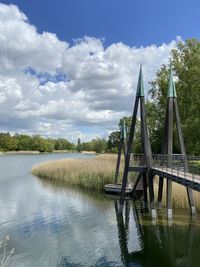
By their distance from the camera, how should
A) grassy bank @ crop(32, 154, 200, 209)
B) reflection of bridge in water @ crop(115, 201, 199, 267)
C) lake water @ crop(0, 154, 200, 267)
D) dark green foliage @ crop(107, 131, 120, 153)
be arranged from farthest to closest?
dark green foliage @ crop(107, 131, 120, 153) < grassy bank @ crop(32, 154, 200, 209) < lake water @ crop(0, 154, 200, 267) < reflection of bridge in water @ crop(115, 201, 199, 267)

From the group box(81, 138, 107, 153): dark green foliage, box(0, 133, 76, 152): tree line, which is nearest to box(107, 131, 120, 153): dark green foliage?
box(81, 138, 107, 153): dark green foliage

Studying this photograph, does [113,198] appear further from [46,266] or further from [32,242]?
[46,266]

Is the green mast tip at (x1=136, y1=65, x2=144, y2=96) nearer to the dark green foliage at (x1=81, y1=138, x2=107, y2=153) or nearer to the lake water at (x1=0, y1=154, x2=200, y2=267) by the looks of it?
the lake water at (x1=0, y1=154, x2=200, y2=267)

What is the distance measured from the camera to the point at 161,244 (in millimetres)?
13312

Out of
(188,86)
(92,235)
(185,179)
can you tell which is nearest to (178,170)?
(185,179)

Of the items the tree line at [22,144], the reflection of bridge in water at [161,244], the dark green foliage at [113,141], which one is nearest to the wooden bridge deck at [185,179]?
the reflection of bridge in water at [161,244]

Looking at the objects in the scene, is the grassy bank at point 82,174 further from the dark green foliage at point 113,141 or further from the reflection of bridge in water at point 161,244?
the dark green foliage at point 113,141

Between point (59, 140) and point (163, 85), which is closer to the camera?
point (163, 85)

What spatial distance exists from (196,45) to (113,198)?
46.7ft

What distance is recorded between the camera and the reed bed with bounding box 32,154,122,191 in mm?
28250

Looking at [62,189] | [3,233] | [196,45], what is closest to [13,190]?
[62,189]

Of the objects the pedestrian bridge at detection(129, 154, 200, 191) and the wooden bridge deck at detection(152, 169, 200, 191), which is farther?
the pedestrian bridge at detection(129, 154, 200, 191)

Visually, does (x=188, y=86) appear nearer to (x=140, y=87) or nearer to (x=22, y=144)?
(x=140, y=87)

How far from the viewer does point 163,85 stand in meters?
26.9
